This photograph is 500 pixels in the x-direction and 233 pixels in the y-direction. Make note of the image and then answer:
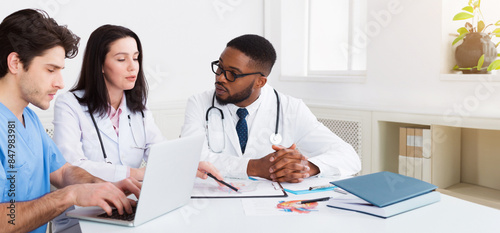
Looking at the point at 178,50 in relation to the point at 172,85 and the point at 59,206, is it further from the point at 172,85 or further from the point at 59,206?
the point at 59,206

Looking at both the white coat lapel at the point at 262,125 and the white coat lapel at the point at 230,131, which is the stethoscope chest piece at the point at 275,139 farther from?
the white coat lapel at the point at 230,131

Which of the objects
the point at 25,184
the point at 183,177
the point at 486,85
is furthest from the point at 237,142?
the point at 486,85

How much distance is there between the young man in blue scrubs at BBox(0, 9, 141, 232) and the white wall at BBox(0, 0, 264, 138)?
1.54 metres

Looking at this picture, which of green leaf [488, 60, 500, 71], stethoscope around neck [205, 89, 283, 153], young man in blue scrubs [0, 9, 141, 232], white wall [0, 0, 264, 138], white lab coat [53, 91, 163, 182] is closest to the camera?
young man in blue scrubs [0, 9, 141, 232]

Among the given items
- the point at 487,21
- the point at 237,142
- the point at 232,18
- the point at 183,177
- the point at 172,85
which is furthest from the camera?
the point at 232,18

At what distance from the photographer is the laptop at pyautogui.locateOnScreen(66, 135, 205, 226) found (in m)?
1.14

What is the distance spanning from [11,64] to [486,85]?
242 cm

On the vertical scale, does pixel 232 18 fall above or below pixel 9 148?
above

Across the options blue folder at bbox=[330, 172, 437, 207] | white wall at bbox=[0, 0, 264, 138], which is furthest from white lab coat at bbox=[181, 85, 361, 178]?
white wall at bbox=[0, 0, 264, 138]

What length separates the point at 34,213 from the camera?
4.04 ft

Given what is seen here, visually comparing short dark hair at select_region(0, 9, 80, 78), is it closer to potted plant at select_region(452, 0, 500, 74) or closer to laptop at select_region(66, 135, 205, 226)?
laptop at select_region(66, 135, 205, 226)

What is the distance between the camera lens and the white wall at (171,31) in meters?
3.03

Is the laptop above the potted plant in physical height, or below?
below

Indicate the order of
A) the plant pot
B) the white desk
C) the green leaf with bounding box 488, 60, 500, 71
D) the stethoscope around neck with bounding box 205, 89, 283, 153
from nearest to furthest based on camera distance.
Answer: the white desk, the stethoscope around neck with bounding box 205, 89, 283, 153, the green leaf with bounding box 488, 60, 500, 71, the plant pot
